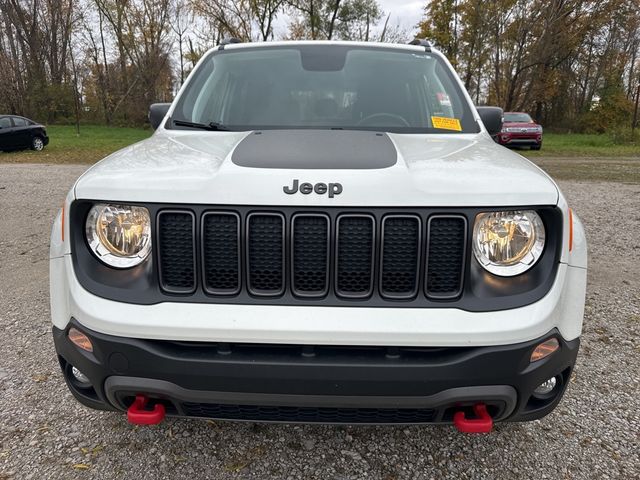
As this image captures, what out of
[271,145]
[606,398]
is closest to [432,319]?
[271,145]

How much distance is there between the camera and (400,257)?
5.54 feet

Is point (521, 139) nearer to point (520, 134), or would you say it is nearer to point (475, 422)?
point (520, 134)

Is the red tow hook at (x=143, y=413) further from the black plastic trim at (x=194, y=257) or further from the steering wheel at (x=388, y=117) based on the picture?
the steering wheel at (x=388, y=117)

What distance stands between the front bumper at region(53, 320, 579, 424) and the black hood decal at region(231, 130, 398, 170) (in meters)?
0.67

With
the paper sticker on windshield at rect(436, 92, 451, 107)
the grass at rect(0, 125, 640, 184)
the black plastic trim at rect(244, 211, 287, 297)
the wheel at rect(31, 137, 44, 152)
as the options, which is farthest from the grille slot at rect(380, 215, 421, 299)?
the wheel at rect(31, 137, 44, 152)

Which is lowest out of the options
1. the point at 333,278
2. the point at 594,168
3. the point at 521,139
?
the point at 594,168

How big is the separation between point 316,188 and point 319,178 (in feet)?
0.17

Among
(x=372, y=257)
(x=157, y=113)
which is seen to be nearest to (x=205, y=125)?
(x=157, y=113)

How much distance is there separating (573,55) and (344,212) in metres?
43.1

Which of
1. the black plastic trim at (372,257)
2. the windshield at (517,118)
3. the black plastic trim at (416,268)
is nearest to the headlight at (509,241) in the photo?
the black plastic trim at (416,268)

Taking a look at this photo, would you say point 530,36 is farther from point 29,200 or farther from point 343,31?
point 29,200

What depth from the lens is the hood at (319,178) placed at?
1.63 m

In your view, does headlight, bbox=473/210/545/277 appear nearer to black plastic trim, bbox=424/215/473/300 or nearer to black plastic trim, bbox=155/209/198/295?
black plastic trim, bbox=424/215/473/300

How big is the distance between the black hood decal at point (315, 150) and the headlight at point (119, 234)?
42 cm
